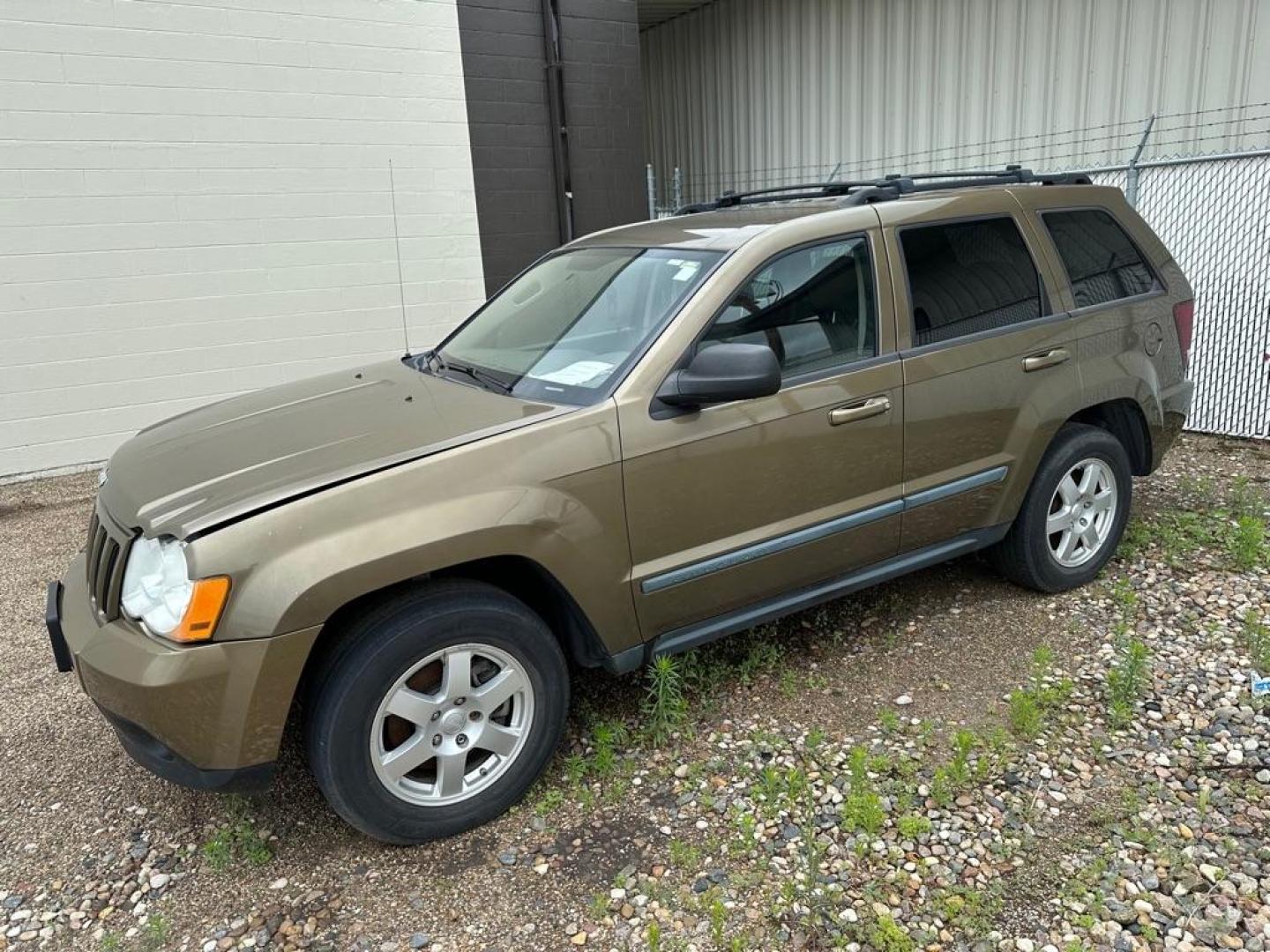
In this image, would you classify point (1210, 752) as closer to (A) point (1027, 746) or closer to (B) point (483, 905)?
(A) point (1027, 746)

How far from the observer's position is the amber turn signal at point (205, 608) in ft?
8.13

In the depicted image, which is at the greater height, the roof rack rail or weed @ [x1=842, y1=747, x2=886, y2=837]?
the roof rack rail

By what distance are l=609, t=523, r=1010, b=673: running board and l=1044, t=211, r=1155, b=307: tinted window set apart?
44.9 inches

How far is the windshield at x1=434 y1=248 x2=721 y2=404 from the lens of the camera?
3250 millimetres

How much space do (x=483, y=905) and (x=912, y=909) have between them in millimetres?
1191

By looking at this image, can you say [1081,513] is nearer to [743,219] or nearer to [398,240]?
[743,219]

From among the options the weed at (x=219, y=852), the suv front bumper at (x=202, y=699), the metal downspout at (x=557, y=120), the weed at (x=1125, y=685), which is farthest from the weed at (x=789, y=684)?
the metal downspout at (x=557, y=120)

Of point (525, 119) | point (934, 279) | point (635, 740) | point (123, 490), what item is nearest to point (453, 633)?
point (635, 740)

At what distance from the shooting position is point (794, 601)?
355 cm

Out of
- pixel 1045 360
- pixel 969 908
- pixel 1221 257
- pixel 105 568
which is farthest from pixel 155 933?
pixel 1221 257

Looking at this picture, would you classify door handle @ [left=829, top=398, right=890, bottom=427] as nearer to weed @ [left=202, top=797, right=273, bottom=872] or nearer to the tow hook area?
weed @ [left=202, top=797, right=273, bottom=872]

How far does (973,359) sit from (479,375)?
1.95 metres

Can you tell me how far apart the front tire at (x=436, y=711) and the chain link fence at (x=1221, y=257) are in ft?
19.7

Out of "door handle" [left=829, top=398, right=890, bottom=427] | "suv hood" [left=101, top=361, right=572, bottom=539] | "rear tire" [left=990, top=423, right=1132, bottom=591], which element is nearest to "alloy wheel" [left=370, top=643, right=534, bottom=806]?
"suv hood" [left=101, top=361, right=572, bottom=539]
